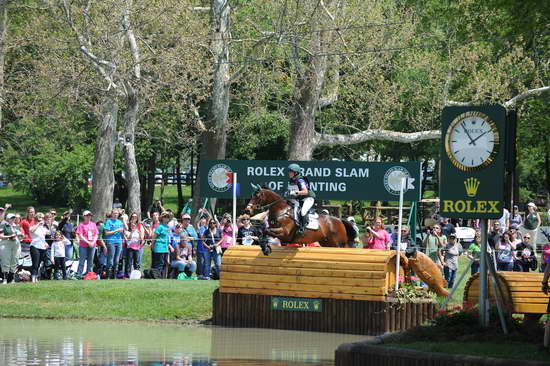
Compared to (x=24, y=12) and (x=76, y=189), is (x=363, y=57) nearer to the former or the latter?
(x=24, y=12)

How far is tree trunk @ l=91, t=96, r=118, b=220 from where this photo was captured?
41344 mm

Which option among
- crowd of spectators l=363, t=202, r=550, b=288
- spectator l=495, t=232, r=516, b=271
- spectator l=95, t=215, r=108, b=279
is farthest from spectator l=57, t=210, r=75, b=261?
spectator l=495, t=232, r=516, b=271

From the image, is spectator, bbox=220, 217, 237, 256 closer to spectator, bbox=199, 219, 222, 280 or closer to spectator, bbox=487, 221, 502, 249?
spectator, bbox=199, 219, 222, 280

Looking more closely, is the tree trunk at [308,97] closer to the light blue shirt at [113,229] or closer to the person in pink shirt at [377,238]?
the light blue shirt at [113,229]

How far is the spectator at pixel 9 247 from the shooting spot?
2750 cm

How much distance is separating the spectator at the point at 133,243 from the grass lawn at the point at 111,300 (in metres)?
2.47

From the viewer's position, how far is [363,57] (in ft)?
133

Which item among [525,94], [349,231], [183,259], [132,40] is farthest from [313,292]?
[525,94]

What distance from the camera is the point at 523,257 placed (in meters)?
29.7

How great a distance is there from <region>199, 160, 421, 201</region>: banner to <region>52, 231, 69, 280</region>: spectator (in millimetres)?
3652

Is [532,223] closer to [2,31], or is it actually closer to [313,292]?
[313,292]

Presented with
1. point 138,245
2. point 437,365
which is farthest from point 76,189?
point 437,365

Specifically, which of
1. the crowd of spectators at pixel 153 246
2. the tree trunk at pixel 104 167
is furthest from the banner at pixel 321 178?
the tree trunk at pixel 104 167

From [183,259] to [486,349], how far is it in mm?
16195
